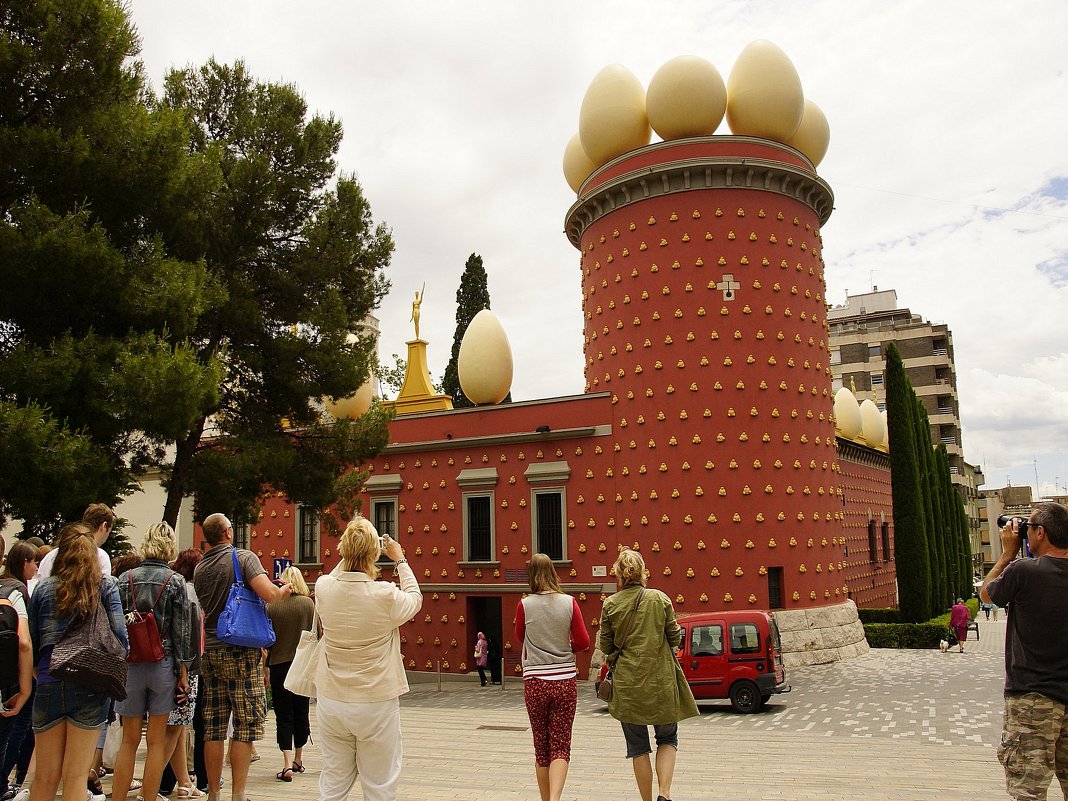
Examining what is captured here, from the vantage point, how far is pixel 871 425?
34500 mm

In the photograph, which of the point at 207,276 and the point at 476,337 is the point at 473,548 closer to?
the point at 476,337

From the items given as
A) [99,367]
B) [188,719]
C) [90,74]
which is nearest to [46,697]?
[188,719]

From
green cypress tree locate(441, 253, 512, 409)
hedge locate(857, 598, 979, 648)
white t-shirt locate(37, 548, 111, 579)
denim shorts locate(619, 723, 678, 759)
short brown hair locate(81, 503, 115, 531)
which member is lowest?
hedge locate(857, 598, 979, 648)

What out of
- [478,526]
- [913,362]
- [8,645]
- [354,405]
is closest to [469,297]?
[354,405]

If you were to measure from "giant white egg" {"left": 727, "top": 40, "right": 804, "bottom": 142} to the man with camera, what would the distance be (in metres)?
17.8

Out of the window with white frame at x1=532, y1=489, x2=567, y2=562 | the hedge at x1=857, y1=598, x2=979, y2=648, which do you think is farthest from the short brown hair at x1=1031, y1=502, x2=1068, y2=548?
the hedge at x1=857, y1=598, x2=979, y2=648

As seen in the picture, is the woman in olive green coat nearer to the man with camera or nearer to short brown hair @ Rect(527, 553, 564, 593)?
short brown hair @ Rect(527, 553, 564, 593)

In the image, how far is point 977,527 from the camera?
258 ft

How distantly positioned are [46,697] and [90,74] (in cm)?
1114

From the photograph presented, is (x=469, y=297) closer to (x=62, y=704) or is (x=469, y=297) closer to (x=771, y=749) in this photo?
(x=771, y=749)

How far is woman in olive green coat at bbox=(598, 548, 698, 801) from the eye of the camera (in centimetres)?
614

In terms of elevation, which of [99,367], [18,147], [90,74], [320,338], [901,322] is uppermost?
[901,322]

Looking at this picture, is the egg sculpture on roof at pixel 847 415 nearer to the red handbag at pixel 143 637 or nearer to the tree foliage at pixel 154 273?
the tree foliage at pixel 154 273

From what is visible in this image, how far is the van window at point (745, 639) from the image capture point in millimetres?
15125
